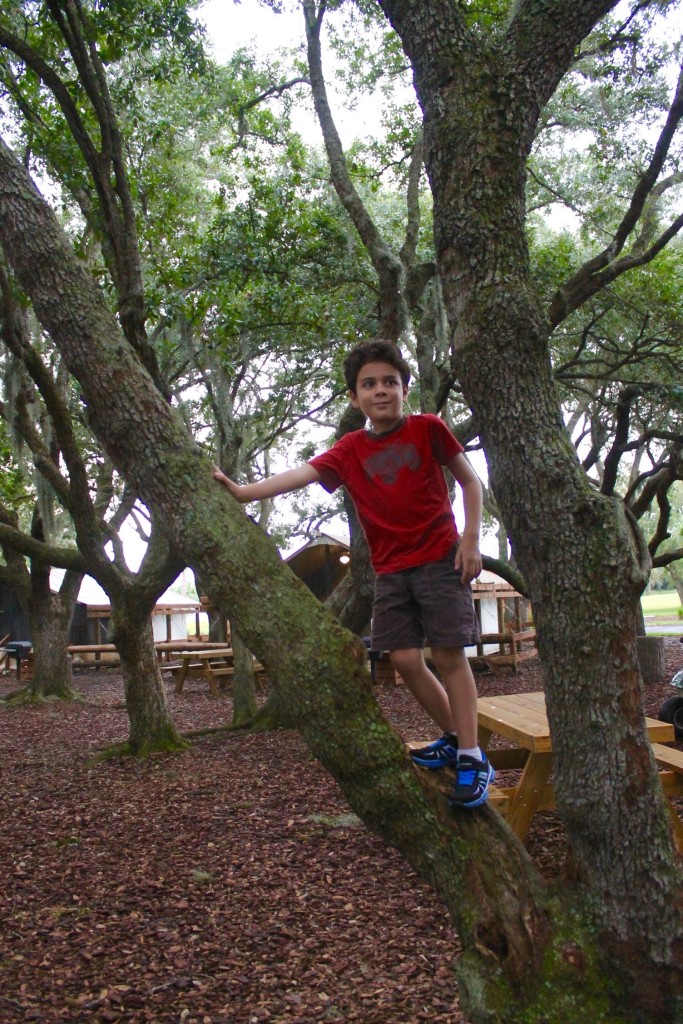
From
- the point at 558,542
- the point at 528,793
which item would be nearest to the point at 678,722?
the point at 528,793

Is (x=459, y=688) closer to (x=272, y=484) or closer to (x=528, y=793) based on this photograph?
(x=272, y=484)

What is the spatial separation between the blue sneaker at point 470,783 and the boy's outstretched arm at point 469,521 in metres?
0.54

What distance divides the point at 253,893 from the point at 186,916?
1.20ft

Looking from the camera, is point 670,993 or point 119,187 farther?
point 119,187

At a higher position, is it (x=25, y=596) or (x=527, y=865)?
(x=25, y=596)

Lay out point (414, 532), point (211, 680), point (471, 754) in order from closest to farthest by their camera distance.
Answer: point (471, 754) < point (414, 532) < point (211, 680)

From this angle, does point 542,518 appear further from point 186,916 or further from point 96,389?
point 186,916

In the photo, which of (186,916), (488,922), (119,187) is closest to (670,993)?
(488,922)

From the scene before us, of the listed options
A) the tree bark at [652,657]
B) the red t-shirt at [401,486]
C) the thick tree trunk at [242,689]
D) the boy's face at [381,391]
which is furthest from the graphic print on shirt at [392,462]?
the tree bark at [652,657]

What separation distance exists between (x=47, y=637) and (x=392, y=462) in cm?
1104

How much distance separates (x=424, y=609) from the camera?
252 cm

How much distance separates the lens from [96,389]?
8.43 ft

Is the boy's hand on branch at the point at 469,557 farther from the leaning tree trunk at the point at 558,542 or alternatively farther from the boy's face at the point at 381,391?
the boy's face at the point at 381,391

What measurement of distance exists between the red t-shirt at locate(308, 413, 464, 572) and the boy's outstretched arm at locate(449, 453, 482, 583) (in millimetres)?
55
